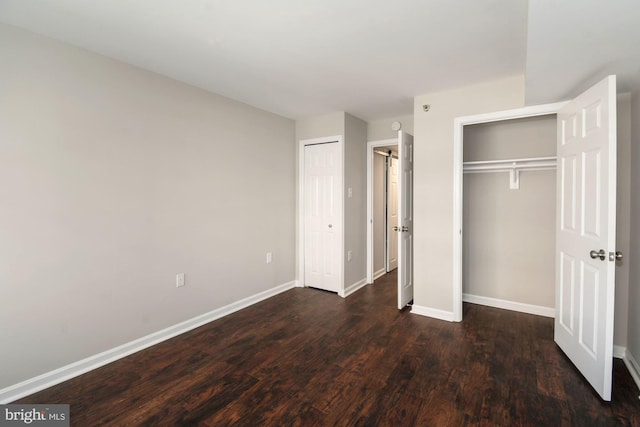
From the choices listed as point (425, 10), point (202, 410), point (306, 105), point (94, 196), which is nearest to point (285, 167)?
point (306, 105)

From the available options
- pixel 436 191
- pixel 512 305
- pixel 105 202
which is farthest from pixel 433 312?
pixel 105 202

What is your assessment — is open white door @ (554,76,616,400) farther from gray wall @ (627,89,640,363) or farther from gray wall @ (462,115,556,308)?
gray wall @ (462,115,556,308)

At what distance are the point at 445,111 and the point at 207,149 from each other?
2559 mm

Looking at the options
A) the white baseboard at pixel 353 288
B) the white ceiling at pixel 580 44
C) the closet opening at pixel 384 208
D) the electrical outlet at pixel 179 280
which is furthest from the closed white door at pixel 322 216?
the white ceiling at pixel 580 44

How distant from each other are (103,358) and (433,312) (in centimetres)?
314

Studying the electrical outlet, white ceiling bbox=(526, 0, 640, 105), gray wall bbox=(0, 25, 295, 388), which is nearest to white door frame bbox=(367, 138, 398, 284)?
gray wall bbox=(0, 25, 295, 388)

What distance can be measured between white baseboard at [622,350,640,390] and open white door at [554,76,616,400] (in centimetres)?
35

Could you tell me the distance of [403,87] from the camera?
3.15 m

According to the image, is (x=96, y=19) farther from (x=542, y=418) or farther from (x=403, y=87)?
(x=542, y=418)

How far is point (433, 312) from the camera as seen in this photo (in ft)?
11.2

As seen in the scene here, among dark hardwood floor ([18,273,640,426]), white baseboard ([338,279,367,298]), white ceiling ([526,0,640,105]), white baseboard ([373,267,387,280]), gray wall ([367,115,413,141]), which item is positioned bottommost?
dark hardwood floor ([18,273,640,426])

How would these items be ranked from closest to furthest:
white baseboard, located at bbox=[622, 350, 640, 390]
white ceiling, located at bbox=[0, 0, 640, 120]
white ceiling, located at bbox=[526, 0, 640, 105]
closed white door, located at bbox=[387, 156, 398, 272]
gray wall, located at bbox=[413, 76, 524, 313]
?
white ceiling, located at bbox=[526, 0, 640, 105] < white ceiling, located at bbox=[0, 0, 640, 120] < white baseboard, located at bbox=[622, 350, 640, 390] < gray wall, located at bbox=[413, 76, 524, 313] < closed white door, located at bbox=[387, 156, 398, 272]

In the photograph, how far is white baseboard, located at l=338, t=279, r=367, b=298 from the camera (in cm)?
415

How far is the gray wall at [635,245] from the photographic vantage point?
2271 millimetres
